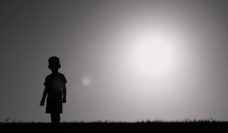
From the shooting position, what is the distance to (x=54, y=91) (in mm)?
10664

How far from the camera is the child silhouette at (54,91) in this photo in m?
10.4

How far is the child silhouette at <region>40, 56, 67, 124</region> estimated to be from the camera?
10391mm

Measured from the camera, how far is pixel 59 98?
10586 mm
